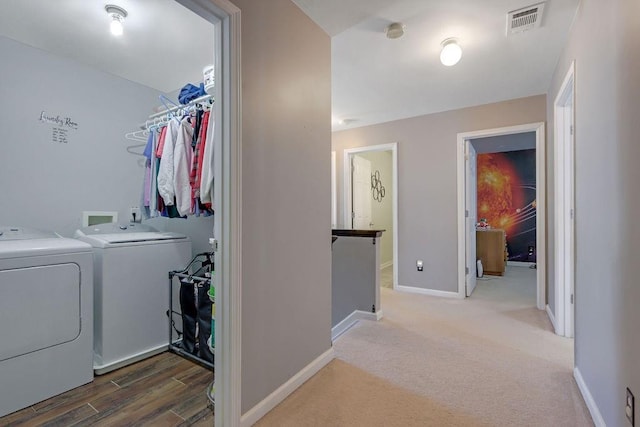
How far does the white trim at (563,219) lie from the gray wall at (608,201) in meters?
0.82

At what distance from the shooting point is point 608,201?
143 centimetres

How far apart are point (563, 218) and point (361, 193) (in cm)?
290

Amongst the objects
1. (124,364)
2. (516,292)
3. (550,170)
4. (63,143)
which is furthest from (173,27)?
(516,292)

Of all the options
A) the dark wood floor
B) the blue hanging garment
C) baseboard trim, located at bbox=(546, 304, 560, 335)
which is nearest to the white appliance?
the dark wood floor

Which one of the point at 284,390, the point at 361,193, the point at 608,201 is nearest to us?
the point at 608,201

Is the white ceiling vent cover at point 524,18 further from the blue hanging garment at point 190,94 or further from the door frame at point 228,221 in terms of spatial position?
the blue hanging garment at point 190,94

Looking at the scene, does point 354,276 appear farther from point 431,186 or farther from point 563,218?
point 563,218

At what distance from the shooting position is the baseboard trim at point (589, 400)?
4.91 feet

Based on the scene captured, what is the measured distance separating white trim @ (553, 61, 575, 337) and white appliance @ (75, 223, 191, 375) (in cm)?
321

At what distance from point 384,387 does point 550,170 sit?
9.07ft

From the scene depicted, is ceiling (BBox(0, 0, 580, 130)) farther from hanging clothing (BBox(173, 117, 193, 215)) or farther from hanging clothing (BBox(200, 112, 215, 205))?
hanging clothing (BBox(200, 112, 215, 205))

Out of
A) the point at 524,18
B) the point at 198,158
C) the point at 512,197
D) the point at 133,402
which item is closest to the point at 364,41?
the point at 524,18

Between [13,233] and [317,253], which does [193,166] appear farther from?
[13,233]

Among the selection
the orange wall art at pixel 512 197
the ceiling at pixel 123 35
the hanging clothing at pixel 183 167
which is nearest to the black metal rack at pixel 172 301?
the hanging clothing at pixel 183 167
